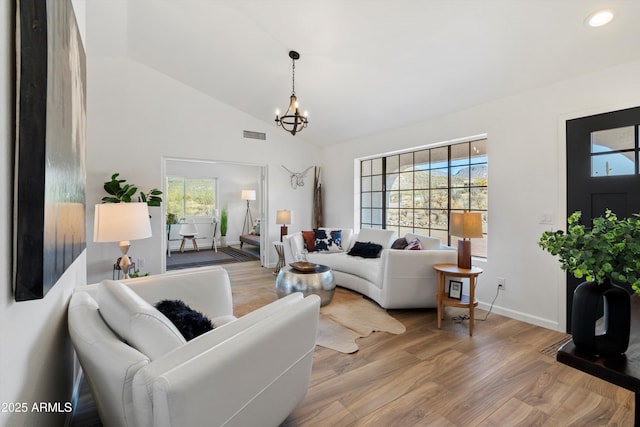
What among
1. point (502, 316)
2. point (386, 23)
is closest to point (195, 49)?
point (386, 23)

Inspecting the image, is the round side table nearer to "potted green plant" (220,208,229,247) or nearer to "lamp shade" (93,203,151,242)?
"lamp shade" (93,203,151,242)

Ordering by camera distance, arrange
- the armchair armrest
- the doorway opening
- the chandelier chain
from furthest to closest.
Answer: the doorway opening, the chandelier chain, the armchair armrest

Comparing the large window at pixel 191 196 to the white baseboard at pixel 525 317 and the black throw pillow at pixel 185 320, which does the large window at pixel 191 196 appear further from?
the white baseboard at pixel 525 317

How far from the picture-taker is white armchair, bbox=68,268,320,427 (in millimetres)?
965

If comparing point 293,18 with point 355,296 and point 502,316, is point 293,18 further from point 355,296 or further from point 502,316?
point 502,316

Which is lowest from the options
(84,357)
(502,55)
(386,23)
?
(84,357)

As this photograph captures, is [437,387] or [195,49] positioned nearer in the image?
[437,387]

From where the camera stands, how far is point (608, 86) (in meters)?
2.80

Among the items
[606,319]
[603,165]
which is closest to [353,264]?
[603,165]

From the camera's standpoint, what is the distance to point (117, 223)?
249 centimetres

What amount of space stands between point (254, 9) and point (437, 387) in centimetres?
382

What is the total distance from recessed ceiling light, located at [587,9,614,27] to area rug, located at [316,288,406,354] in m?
3.11

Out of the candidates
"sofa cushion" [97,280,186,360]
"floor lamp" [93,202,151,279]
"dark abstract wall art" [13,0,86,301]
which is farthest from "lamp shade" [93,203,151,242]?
"dark abstract wall art" [13,0,86,301]

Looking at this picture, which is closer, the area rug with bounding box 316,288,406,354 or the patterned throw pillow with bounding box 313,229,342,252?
the area rug with bounding box 316,288,406,354
